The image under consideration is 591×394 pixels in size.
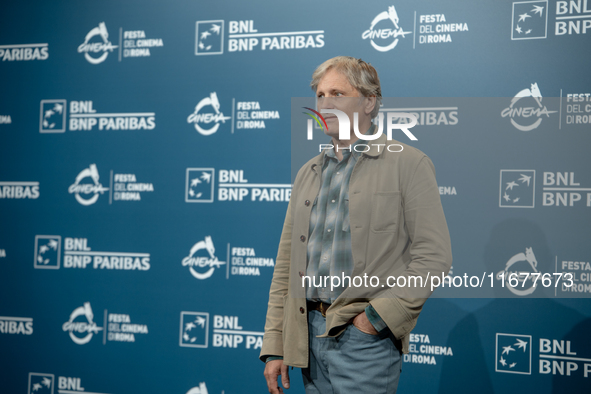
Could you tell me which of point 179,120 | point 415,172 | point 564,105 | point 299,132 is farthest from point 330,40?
point 415,172

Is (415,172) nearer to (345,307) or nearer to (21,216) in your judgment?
(345,307)

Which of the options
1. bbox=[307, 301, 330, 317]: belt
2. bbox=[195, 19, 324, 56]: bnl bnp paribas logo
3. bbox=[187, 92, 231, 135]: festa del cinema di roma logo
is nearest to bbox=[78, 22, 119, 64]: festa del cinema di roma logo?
bbox=[195, 19, 324, 56]: bnl bnp paribas logo

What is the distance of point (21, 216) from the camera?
131 inches

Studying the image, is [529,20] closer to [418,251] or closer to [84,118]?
[418,251]

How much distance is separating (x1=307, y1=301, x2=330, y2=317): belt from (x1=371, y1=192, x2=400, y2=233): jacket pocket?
294mm

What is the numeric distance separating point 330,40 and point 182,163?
1121mm

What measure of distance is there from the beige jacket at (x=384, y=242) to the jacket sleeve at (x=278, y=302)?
0.06 metres

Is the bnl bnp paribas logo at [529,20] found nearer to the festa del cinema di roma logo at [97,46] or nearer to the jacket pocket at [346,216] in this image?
the jacket pocket at [346,216]

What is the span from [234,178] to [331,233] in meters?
1.39

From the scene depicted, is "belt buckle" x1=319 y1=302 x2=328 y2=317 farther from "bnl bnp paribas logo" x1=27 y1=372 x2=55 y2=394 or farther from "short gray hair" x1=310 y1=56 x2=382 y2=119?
"bnl bnp paribas logo" x1=27 y1=372 x2=55 y2=394

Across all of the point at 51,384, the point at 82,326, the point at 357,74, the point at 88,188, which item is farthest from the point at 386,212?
the point at 51,384

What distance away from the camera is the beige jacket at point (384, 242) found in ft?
5.14

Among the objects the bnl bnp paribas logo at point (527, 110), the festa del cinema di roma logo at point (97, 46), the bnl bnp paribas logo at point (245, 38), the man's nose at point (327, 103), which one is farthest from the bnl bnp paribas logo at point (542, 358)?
the festa del cinema di roma logo at point (97, 46)

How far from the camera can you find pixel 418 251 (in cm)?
158
